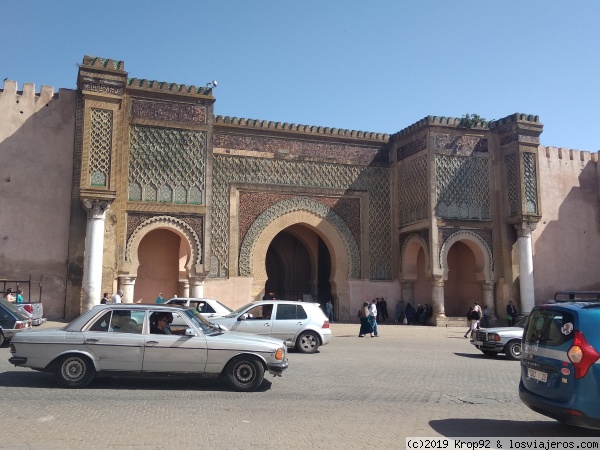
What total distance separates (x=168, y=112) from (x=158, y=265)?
5623 mm

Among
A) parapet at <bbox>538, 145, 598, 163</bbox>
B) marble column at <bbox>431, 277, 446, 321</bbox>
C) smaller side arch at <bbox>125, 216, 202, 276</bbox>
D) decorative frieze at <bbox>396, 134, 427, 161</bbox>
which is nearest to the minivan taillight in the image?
smaller side arch at <bbox>125, 216, 202, 276</bbox>

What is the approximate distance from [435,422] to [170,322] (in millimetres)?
3762

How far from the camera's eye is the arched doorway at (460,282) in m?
24.4

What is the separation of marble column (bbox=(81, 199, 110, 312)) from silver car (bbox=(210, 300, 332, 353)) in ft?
22.4

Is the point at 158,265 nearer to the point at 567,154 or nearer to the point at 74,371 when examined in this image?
the point at 74,371

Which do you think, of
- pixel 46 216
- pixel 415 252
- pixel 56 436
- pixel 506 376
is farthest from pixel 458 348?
pixel 46 216

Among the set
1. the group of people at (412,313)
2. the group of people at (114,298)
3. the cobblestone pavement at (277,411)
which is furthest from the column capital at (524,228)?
the group of people at (114,298)

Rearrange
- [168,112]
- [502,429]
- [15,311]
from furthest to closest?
1. [168,112]
2. [15,311]
3. [502,429]

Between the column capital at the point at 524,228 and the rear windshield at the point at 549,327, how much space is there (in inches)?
689

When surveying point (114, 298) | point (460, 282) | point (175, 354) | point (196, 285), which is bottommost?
point (175, 354)

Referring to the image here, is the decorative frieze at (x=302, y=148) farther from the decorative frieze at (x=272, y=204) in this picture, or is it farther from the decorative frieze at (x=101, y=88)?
the decorative frieze at (x=101, y=88)

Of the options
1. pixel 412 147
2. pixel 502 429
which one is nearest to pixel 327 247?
pixel 412 147

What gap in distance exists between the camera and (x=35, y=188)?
18719 millimetres

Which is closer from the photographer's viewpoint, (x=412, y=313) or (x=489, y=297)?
(x=489, y=297)
